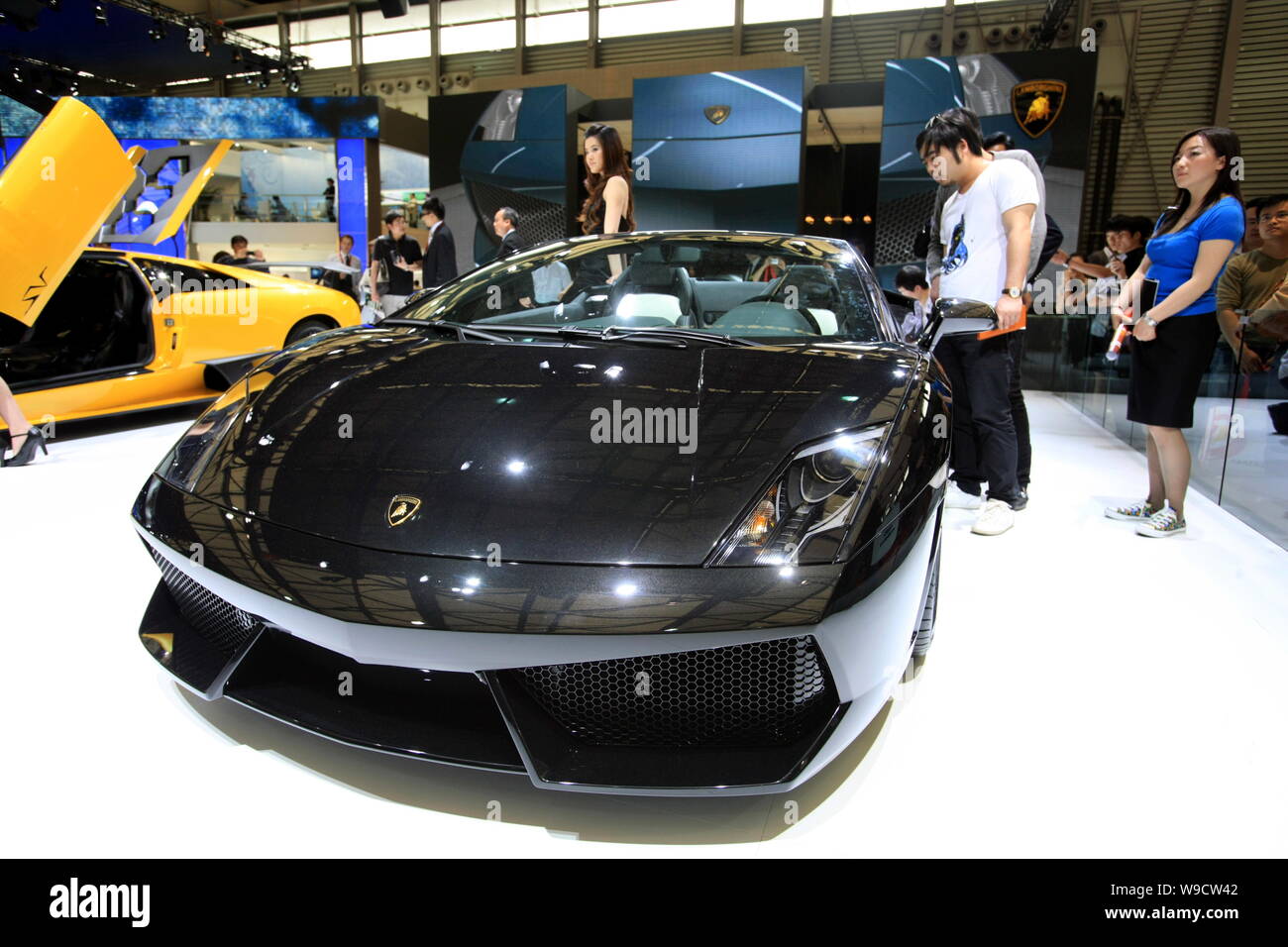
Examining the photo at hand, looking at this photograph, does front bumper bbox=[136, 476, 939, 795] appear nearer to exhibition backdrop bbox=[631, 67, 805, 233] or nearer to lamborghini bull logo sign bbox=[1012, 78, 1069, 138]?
exhibition backdrop bbox=[631, 67, 805, 233]

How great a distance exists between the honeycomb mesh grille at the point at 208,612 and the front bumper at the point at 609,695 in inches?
4.4

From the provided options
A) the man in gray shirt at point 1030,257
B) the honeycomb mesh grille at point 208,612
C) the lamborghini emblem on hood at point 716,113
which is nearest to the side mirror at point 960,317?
the man in gray shirt at point 1030,257

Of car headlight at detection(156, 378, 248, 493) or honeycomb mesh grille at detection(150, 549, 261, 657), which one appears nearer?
honeycomb mesh grille at detection(150, 549, 261, 657)

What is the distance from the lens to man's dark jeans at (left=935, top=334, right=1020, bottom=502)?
292cm

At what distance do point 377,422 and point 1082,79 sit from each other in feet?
32.0

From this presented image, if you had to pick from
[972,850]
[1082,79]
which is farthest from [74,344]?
[1082,79]

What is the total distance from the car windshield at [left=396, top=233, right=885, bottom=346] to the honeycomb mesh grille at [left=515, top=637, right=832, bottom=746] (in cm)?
93

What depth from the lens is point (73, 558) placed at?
252cm

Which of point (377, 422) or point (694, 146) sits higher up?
point (694, 146)

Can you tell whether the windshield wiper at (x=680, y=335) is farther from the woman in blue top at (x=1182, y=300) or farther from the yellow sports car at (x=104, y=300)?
the yellow sports car at (x=104, y=300)

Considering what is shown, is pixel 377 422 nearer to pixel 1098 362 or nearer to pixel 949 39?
pixel 1098 362

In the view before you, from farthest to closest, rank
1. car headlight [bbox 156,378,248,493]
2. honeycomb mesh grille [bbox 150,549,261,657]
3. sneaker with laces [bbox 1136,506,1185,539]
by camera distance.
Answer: sneaker with laces [bbox 1136,506,1185,539]
car headlight [bbox 156,378,248,493]
honeycomb mesh grille [bbox 150,549,261,657]

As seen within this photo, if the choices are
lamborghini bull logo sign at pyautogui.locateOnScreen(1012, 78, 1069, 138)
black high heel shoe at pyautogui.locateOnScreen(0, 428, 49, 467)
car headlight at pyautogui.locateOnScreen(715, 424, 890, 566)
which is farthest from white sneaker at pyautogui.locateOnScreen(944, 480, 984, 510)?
lamborghini bull logo sign at pyautogui.locateOnScreen(1012, 78, 1069, 138)

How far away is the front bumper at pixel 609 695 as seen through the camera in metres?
Result: 1.13
